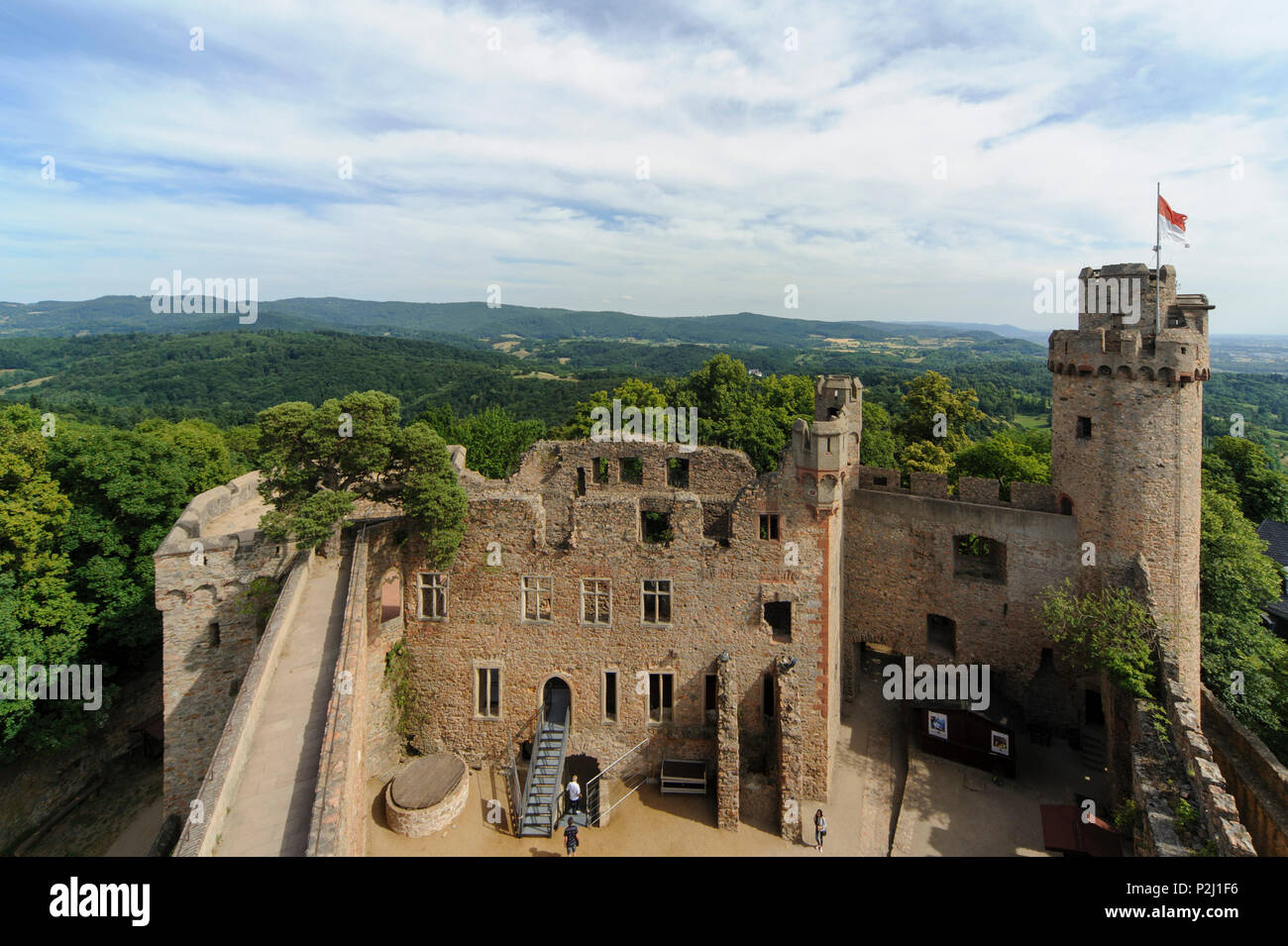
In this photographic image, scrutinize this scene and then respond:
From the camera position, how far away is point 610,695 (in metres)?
20.8

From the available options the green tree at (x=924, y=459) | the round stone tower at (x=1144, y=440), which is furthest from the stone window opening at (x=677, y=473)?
the green tree at (x=924, y=459)

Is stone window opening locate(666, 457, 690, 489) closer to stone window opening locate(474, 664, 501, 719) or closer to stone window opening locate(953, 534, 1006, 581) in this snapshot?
stone window opening locate(474, 664, 501, 719)

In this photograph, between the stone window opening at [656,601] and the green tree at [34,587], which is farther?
the green tree at [34,587]

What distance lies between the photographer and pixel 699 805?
20.0m

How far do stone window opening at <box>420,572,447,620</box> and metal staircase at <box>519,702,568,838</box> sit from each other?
4.40 m

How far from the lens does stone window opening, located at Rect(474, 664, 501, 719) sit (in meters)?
20.8

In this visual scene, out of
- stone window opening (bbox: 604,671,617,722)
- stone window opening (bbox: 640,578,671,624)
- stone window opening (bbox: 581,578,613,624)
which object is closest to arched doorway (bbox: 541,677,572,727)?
stone window opening (bbox: 604,671,617,722)

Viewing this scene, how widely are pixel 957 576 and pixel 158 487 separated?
30.7 metres

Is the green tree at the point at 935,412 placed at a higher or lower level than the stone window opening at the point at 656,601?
higher

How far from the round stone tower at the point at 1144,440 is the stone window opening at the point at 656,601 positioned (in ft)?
42.4

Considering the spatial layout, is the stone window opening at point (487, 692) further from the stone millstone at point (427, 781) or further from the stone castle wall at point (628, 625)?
the stone millstone at point (427, 781)

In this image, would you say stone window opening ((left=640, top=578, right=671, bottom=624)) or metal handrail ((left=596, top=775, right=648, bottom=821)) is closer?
metal handrail ((left=596, top=775, right=648, bottom=821))

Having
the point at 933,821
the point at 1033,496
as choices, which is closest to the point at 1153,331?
the point at 1033,496

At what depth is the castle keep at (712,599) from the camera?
19266 mm
